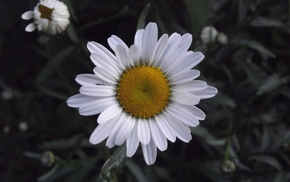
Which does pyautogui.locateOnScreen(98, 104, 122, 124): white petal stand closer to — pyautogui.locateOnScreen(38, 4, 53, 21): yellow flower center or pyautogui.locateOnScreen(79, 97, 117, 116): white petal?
pyautogui.locateOnScreen(79, 97, 117, 116): white petal

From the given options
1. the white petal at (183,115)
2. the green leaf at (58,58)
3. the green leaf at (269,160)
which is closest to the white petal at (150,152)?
the white petal at (183,115)

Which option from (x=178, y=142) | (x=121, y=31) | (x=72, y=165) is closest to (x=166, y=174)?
(x=178, y=142)

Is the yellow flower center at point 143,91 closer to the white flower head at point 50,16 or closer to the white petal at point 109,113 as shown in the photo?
the white petal at point 109,113

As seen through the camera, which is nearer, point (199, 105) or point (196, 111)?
point (196, 111)

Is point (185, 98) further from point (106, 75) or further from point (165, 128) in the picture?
point (106, 75)

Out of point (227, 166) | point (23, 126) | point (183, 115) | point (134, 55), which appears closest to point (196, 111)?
point (183, 115)

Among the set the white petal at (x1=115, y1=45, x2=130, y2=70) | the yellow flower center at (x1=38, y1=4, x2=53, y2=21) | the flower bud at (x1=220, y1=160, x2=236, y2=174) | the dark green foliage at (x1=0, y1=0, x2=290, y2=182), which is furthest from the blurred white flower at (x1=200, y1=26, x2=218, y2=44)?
the yellow flower center at (x1=38, y1=4, x2=53, y2=21)

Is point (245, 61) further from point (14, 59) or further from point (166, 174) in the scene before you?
point (14, 59)
